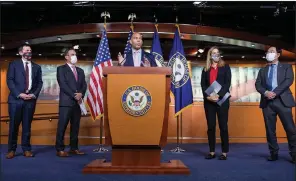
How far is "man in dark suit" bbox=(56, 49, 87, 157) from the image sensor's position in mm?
4984

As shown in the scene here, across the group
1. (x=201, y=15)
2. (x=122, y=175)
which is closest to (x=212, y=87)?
(x=122, y=175)

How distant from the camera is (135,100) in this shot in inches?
135

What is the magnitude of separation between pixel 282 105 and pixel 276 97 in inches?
5.1

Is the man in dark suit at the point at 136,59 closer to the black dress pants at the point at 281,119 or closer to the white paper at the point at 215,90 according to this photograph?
the white paper at the point at 215,90

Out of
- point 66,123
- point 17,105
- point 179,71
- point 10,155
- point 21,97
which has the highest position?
point 179,71

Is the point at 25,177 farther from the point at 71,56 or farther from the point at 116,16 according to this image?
the point at 116,16

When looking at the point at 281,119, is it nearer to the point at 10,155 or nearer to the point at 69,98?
the point at 69,98

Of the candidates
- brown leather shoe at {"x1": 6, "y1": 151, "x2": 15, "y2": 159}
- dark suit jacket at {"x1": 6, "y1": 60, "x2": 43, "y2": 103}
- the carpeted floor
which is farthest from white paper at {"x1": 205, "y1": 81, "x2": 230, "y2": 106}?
brown leather shoe at {"x1": 6, "y1": 151, "x2": 15, "y2": 159}

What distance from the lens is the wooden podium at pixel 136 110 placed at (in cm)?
345

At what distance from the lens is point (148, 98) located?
11.3 ft

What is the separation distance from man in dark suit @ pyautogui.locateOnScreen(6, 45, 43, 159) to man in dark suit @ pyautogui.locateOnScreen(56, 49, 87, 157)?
391mm

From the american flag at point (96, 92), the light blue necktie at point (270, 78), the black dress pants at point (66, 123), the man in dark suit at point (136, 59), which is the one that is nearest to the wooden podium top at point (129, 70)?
the man in dark suit at point (136, 59)

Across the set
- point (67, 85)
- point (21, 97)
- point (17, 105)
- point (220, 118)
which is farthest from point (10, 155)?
point (220, 118)

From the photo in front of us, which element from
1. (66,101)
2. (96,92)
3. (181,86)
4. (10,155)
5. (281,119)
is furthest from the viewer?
(96,92)
